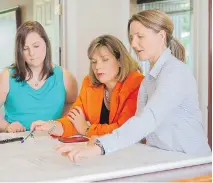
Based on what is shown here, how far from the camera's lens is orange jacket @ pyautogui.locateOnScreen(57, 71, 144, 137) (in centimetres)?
177

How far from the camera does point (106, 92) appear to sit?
1.89 m

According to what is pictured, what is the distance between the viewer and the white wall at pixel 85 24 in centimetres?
340

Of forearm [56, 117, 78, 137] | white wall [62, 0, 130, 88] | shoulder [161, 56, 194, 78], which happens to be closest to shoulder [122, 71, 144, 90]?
forearm [56, 117, 78, 137]

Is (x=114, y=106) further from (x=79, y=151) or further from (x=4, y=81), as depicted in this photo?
(x=79, y=151)

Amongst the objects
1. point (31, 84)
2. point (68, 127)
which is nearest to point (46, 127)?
point (68, 127)

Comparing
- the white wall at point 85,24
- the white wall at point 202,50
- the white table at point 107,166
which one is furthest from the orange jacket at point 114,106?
the white wall at point 85,24

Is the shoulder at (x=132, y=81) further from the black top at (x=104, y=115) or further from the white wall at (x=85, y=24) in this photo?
the white wall at (x=85, y=24)

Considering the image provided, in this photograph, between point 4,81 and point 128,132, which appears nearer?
point 128,132

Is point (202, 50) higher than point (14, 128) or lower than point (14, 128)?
higher

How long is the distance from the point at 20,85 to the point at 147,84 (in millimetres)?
834

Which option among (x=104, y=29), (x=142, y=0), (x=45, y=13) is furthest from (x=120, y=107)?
(x=142, y=0)

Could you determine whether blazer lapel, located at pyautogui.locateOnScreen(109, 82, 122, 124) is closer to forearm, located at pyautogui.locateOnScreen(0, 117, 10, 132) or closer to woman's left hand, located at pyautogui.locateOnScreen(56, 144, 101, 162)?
forearm, located at pyautogui.locateOnScreen(0, 117, 10, 132)

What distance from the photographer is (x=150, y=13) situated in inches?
55.8

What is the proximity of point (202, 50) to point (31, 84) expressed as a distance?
1448mm
